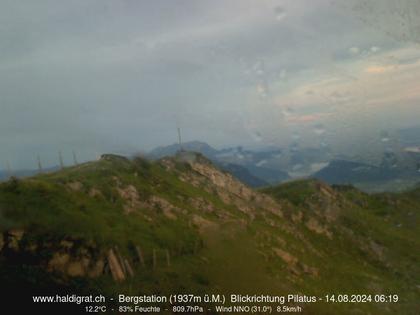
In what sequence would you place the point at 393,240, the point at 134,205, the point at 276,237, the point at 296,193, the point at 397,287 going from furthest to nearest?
the point at 296,193 → the point at 393,240 → the point at 397,287 → the point at 276,237 → the point at 134,205

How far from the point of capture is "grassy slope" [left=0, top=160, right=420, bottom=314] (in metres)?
53.2

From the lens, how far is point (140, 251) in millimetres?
62469

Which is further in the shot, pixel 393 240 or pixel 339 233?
pixel 393 240

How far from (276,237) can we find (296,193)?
84494 millimetres

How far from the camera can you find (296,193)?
614 feet

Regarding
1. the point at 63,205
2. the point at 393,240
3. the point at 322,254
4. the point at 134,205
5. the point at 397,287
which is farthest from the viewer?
the point at 393,240

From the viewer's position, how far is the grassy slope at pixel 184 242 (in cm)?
5319

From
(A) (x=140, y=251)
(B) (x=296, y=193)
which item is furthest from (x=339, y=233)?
(A) (x=140, y=251)

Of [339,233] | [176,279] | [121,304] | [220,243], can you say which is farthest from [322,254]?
[121,304]

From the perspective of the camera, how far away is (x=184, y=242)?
2808 inches

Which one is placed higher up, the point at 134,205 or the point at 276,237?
the point at 134,205

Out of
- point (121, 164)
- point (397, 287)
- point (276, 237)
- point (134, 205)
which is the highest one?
point (121, 164)

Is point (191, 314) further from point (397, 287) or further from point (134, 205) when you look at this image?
point (397, 287)

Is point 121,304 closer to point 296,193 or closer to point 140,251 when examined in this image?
point 140,251
